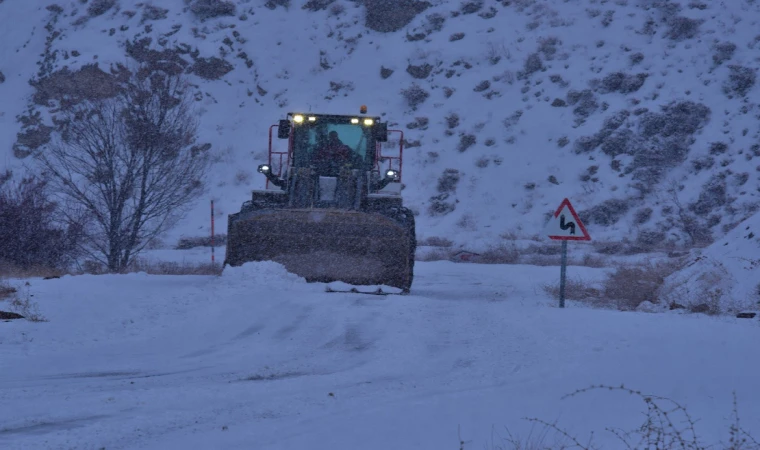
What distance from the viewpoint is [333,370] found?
6219 millimetres

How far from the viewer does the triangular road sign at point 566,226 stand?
10.5 metres

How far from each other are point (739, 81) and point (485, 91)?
10144 millimetres

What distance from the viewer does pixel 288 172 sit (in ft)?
45.8

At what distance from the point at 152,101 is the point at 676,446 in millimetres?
14271

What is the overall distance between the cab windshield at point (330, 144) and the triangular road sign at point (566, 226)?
464 cm

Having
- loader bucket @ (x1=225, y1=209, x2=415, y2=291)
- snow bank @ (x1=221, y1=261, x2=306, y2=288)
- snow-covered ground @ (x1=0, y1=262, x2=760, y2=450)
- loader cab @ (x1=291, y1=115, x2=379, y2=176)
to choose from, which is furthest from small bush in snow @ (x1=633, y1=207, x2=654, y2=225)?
snow-covered ground @ (x1=0, y1=262, x2=760, y2=450)

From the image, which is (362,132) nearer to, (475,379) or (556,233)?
(556,233)

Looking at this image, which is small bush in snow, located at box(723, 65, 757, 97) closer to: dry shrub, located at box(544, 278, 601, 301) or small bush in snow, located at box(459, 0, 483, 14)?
small bush in snow, located at box(459, 0, 483, 14)

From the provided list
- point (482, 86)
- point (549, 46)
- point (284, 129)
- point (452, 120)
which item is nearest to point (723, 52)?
point (549, 46)

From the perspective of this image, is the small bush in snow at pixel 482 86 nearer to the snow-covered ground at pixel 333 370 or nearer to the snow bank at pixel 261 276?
the snow bank at pixel 261 276

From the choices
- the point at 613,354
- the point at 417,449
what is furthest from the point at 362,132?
the point at 417,449

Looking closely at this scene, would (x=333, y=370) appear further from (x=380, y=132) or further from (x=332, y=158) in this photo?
(x=332, y=158)

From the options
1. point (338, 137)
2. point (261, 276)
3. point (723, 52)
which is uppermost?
point (723, 52)

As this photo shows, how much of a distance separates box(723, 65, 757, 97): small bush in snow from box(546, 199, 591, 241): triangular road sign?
833 inches
